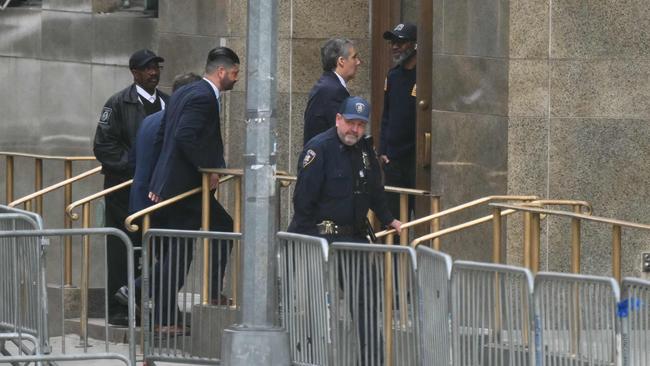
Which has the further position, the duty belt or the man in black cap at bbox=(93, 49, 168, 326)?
the man in black cap at bbox=(93, 49, 168, 326)

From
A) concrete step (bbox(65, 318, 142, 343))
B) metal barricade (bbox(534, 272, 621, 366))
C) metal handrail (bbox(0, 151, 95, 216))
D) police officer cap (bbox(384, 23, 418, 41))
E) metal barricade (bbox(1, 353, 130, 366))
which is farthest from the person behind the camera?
metal handrail (bbox(0, 151, 95, 216))

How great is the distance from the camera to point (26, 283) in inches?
416

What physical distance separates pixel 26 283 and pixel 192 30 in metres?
6.12

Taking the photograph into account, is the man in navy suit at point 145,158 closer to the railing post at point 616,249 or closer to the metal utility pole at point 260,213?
the metal utility pole at point 260,213

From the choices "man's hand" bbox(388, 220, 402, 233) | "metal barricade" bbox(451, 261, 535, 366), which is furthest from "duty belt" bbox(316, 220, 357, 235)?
"metal barricade" bbox(451, 261, 535, 366)

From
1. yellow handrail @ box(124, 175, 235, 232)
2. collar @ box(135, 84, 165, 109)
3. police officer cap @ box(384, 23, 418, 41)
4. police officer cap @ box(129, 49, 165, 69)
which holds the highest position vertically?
police officer cap @ box(384, 23, 418, 41)

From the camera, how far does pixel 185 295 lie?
11250 mm

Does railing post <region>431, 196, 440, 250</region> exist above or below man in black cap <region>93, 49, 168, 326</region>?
below

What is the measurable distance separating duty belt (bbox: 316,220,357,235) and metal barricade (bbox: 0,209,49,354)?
1.68m

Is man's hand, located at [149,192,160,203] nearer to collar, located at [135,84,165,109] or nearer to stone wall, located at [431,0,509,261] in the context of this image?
collar, located at [135,84,165,109]

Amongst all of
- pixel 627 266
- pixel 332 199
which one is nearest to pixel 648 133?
pixel 627 266

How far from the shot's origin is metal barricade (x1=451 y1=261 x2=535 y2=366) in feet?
28.0

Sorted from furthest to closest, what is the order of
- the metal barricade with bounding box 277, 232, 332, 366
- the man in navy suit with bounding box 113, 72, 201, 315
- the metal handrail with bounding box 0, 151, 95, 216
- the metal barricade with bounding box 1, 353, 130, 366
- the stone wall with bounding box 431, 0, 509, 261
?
the metal handrail with bounding box 0, 151, 95, 216, the stone wall with bounding box 431, 0, 509, 261, the man in navy suit with bounding box 113, 72, 201, 315, the metal barricade with bounding box 1, 353, 130, 366, the metal barricade with bounding box 277, 232, 332, 366

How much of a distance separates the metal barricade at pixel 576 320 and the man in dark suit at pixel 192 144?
421 centimetres
